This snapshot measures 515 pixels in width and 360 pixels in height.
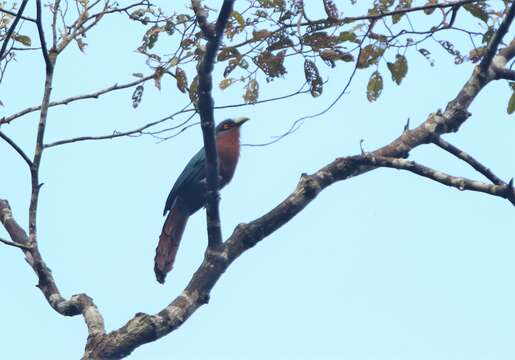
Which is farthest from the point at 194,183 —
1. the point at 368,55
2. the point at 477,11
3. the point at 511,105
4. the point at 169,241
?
the point at 477,11

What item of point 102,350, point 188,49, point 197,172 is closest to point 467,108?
point 188,49

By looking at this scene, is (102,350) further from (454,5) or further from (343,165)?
(454,5)

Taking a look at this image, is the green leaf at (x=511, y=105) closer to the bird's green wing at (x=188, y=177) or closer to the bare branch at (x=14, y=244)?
the bare branch at (x=14, y=244)

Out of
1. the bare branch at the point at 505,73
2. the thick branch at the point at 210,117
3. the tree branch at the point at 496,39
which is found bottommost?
the thick branch at the point at 210,117

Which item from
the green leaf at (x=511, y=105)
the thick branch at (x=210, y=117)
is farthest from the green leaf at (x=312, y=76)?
the green leaf at (x=511, y=105)

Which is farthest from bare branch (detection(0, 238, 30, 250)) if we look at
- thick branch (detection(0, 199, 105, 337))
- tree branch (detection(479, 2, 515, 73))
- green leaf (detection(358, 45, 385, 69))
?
tree branch (detection(479, 2, 515, 73))

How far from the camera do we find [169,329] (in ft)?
11.9

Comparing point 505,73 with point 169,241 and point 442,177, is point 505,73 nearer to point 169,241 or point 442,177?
point 442,177

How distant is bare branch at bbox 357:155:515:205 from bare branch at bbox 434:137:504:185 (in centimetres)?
6

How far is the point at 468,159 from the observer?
382 cm

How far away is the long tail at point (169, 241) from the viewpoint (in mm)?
5203

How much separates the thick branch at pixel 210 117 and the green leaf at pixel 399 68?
983 millimetres

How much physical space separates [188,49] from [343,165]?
107 cm

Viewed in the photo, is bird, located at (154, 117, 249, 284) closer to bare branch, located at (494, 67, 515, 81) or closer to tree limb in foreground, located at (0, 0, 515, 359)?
tree limb in foreground, located at (0, 0, 515, 359)
